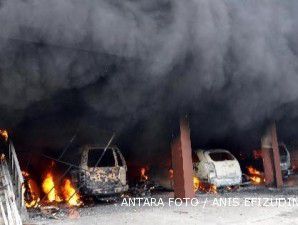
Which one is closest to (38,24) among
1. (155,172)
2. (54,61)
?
(54,61)

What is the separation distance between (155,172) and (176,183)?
392cm

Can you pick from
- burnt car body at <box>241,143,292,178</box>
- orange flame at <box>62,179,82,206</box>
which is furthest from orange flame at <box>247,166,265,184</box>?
orange flame at <box>62,179,82,206</box>

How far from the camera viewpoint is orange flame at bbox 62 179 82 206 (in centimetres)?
941

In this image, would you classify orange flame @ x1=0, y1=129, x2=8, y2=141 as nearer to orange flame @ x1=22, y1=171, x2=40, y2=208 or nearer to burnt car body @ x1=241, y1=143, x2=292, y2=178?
orange flame @ x1=22, y1=171, x2=40, y2=208

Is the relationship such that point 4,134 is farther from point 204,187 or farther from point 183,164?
point 204,187

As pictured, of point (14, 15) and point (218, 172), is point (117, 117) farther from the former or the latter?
point (14, 15)

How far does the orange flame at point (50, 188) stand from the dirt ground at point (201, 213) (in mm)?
2122

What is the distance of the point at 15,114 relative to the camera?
30.7 feet

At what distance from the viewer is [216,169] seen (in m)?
10.5

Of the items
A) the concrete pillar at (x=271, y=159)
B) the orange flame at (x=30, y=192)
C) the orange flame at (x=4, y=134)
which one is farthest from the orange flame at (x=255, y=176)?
the orange flame at (x=4, y=134)

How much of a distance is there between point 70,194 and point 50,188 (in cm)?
114

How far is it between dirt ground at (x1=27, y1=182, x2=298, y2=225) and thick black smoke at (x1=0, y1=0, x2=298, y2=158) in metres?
2.69

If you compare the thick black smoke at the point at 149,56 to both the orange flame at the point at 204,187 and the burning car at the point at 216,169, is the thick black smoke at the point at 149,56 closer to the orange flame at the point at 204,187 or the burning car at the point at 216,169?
the burning car at the point at 216,169

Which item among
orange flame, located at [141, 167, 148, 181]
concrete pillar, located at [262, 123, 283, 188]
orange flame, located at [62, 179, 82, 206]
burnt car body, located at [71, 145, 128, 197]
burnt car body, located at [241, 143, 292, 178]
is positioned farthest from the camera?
burnt car body, located at [241, 143, 292, 178]
